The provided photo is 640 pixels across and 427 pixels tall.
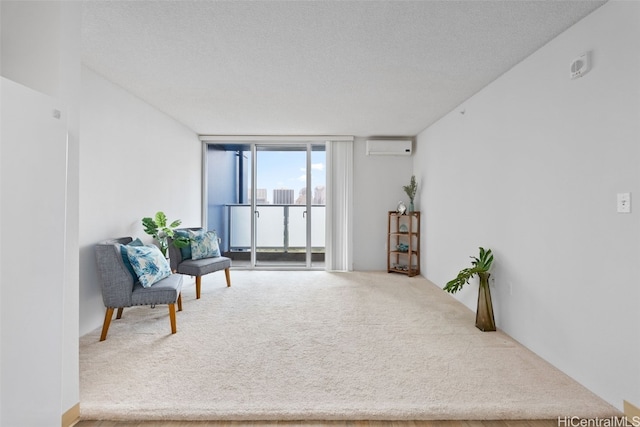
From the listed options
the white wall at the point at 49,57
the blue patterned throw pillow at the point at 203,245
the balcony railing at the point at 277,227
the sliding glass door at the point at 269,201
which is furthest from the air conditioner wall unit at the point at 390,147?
the white wall at the point at 49,57

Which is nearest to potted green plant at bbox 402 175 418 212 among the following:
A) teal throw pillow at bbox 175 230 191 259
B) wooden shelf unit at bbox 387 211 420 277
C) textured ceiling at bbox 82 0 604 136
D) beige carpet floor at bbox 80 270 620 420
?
wooden shelf unit at bbox 387 211 420 277

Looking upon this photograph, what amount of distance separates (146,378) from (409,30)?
119 inches

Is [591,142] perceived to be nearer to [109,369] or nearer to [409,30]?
[409,30]

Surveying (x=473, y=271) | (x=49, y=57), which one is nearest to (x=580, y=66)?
(x=473, y=271)

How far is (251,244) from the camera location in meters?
5.84

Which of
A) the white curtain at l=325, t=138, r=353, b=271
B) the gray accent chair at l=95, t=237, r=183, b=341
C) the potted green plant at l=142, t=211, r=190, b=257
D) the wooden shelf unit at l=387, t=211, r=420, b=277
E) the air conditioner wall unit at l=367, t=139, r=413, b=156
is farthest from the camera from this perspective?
the white curtain at l=325, t=138, r=353, b=271

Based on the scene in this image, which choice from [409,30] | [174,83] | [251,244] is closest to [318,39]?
[409,30]

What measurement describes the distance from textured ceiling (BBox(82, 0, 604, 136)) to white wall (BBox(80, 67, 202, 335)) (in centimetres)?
24

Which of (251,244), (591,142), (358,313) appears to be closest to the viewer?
(591,142)

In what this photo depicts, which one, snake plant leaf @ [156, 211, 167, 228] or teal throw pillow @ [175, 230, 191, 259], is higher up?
snake plant leaf @ [156, 211, 167, 228]

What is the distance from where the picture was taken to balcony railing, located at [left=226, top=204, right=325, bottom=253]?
593 cm

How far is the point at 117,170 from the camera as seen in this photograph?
131 inches

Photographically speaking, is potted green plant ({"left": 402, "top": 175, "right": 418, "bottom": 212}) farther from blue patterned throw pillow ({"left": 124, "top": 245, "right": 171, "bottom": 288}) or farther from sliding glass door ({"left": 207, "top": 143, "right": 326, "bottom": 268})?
blue patterned throw pillow ({"left": 124, "top": 245, "right": 171, "bottom": 288})

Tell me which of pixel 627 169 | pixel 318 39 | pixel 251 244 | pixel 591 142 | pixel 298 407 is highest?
pixel 318 39
